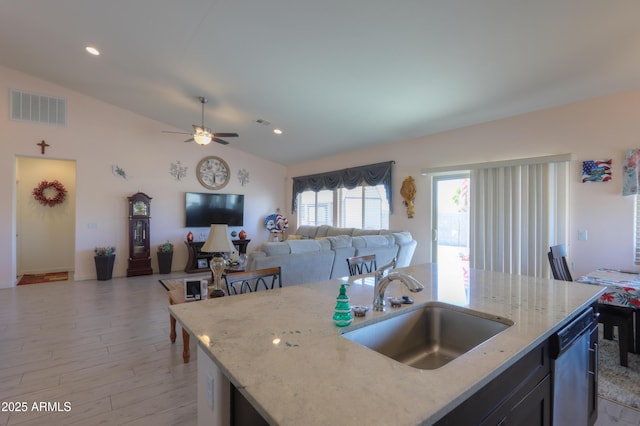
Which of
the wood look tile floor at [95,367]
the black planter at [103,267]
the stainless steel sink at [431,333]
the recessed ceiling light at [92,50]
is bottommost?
the wood look tile floor at [95,367]

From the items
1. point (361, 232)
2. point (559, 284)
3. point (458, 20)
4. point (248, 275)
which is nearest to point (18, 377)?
point (248, 275)

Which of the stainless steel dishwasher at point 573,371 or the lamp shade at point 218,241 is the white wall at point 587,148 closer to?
the stainless steel dishwasher at point 573,371

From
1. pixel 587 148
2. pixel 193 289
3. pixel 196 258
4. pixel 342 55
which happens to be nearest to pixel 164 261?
pixel 196 258

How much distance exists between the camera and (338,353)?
1.00 meters

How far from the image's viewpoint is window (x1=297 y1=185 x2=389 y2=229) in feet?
20.6

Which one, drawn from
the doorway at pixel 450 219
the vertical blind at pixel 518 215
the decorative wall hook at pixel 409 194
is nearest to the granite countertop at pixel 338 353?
the vertical blind at pixel 518 215

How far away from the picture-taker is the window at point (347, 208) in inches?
248

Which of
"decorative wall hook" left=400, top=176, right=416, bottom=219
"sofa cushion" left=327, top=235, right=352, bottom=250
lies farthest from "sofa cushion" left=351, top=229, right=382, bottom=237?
"sofa cushion" left=327, top=235, right=352, bottom=250

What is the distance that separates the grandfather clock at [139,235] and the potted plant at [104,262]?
1.16ft

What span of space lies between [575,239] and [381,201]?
3179mm

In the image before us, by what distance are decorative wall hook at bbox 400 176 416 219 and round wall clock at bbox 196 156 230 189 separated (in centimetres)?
446

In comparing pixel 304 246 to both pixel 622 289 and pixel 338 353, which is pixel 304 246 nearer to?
pixel 338 353

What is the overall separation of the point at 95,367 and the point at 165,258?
409 cm

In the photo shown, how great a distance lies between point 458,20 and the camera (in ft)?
8.46
